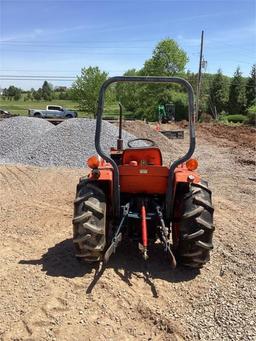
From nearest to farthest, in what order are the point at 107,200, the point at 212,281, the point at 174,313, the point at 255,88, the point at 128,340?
1. the point at 128,340
2. the point at 174,313
3. the point at 212,281
4. the point at 107,200
5. the point at 255,88

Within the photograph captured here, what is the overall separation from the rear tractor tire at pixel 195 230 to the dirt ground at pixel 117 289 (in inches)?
9.5

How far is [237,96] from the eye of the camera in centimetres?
5312

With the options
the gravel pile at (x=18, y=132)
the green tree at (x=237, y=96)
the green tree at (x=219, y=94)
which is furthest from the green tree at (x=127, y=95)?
the gravel pile at (x=18, y=132)

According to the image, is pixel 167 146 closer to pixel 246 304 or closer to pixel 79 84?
pixel 246 304

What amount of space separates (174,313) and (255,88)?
50.4 metres

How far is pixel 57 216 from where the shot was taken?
721 cm

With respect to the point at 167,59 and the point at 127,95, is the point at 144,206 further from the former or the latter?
the point at 127,95

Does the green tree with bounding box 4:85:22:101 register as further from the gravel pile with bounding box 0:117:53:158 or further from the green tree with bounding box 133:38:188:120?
the gravel pile with bounding box 0:117:53:158

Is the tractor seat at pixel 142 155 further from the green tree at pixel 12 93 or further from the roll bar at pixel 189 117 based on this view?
the green tree at pixel 12 93

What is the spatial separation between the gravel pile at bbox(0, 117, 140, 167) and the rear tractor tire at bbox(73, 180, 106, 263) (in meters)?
7.76

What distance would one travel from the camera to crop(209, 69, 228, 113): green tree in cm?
5491

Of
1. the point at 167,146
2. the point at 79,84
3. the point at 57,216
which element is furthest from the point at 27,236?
the point at 79,84

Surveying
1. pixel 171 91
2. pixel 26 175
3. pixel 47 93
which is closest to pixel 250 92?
pixel 171 91

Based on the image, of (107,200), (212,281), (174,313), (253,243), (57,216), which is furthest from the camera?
(57,216)
